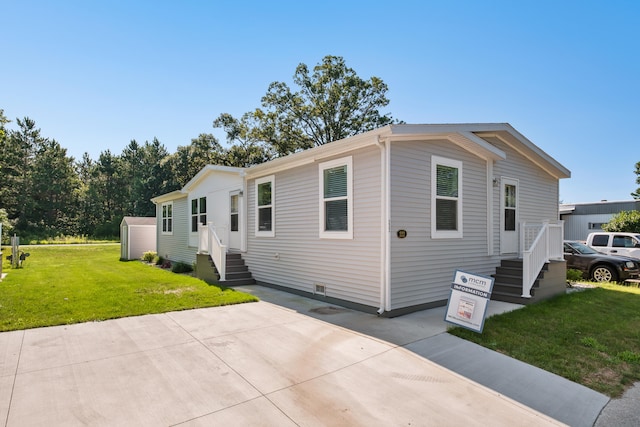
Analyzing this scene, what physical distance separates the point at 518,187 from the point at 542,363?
234 inches

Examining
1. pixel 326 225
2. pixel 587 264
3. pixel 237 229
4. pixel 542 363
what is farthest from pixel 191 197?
pixel 587 264

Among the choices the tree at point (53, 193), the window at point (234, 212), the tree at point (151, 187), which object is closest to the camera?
the window at point (234, 212)

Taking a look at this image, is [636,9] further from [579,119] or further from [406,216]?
[406,216]

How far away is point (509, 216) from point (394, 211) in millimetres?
4379

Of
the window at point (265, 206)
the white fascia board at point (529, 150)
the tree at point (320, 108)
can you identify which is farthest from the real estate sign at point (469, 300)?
the tree at point (320, 108)

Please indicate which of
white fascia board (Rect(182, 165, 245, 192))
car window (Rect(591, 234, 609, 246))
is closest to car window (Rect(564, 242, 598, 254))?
car window (Rect(591, 234, 609, 246))

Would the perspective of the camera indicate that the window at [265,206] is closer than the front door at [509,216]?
No

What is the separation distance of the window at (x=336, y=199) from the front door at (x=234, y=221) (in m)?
3.99

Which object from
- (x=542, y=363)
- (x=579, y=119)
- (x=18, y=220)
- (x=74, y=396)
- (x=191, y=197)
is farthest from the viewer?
(x=18, y=220)

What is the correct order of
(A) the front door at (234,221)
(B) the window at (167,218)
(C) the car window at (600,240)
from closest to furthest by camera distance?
(A) the front door at (234,221), (C) the car window at (600,240), (B) the window at (167,218)

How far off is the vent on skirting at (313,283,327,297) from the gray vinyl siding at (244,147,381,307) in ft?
0.23

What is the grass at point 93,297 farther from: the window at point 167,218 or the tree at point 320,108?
the tree at point 320,108

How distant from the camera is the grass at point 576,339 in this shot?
402cm

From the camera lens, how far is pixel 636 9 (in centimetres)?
864
